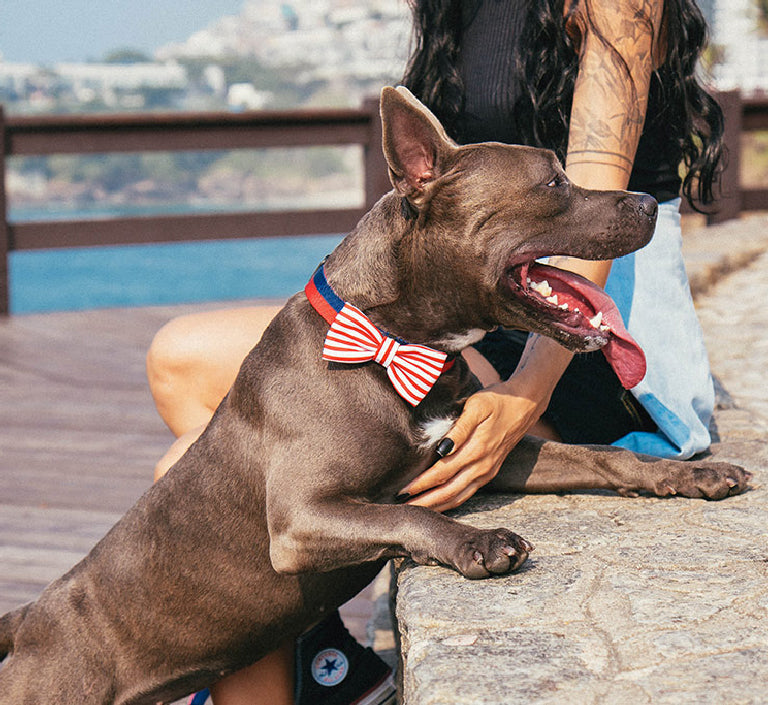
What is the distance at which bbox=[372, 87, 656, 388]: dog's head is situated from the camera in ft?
6.86

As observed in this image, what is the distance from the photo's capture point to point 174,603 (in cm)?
227

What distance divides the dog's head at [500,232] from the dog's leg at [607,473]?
1.26 ft

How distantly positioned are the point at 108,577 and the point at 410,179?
3.54 ft

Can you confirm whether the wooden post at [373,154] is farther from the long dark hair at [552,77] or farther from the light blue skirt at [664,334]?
the light blue skirt at [664,334]

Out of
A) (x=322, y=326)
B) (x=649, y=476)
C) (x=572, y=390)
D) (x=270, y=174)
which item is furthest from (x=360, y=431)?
(x=270, y=174)

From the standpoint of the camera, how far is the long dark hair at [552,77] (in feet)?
8.87

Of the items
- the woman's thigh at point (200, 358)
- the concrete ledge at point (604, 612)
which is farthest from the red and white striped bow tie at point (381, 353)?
the woman's thigh at point (200, 358)

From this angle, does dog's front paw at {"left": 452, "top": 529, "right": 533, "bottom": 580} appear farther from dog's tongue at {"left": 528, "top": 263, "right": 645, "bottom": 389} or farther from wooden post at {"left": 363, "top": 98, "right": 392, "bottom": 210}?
wooden post at {"left": 363, "top": 98, "right": 392, "bottom": 210}

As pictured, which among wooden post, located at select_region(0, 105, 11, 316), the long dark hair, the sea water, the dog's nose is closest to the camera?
the dog's nose

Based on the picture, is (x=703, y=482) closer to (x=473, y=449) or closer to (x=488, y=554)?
(x=473, y=449)

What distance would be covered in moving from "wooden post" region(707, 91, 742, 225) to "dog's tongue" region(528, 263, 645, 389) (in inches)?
223

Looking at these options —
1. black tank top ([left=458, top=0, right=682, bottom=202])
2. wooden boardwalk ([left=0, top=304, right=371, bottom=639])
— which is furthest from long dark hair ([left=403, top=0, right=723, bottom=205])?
wooden boardwalk ([left=0, top=304, right=371, bottom=639])

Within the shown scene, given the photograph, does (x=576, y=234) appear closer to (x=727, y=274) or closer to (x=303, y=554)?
(x=303, y=554)

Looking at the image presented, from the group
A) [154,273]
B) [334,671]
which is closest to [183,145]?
[334,671]
